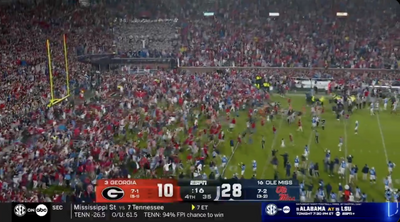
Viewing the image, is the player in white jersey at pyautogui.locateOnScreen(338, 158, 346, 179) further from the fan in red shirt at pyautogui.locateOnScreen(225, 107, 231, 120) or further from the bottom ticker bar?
the fan in red shirt at pyautogui.locateOnScreen(225, 107, 231, 120)

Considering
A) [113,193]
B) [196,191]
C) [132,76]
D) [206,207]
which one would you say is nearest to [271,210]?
[206,207]

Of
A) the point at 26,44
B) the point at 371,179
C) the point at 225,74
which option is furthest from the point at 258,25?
the point at 371,179

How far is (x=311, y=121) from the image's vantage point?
46.5 feet

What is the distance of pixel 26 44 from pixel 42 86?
2637 millimetres

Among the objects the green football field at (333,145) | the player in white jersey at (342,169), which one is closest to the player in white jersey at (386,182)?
the green football field at (333,145)

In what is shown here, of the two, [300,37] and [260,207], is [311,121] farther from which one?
[300,37]

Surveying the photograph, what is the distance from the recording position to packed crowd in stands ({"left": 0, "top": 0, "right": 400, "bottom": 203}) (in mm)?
11164

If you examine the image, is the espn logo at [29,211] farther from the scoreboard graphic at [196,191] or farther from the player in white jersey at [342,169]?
the player in white jersey at [342,169]

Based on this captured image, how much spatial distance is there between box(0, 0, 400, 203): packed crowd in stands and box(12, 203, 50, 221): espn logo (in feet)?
1.89

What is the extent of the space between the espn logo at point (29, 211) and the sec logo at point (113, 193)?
1.03 m

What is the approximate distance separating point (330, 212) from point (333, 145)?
3.67m

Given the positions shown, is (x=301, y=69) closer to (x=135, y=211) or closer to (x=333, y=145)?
(x=333, y=145)

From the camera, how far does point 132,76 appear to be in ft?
56.7

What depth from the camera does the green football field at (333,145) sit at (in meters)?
11.0
